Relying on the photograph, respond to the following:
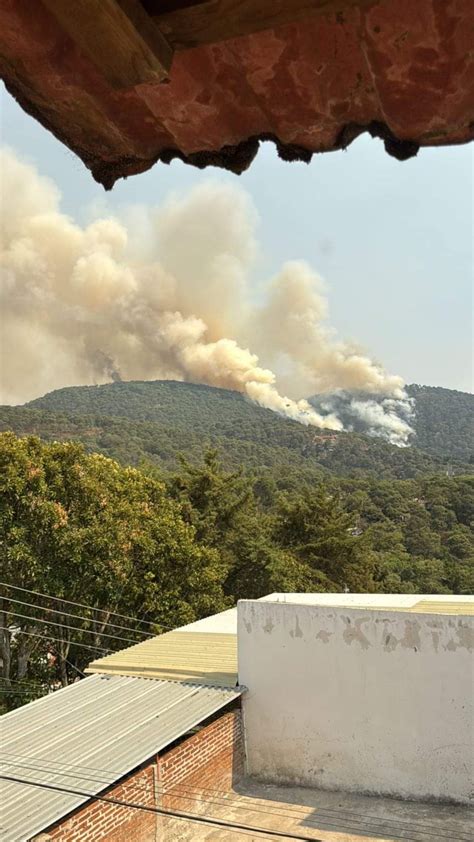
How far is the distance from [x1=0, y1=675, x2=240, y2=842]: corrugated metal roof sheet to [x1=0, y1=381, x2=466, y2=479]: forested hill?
48.0 metres

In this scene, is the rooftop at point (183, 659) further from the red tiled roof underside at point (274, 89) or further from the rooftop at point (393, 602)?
the red tiled roof underside at point (274, 89)

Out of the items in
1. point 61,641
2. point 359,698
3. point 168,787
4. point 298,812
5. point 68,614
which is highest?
point 68,614

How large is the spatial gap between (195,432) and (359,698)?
101779mm

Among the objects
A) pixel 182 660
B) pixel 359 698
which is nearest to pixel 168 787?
pixel 182 660

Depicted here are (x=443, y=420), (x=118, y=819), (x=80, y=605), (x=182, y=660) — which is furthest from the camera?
(x=443, y=420)

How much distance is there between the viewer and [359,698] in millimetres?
8906

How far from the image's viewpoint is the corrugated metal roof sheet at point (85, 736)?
603cm

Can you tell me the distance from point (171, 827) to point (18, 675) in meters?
7.80

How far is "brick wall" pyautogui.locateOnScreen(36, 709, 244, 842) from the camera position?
640 cm

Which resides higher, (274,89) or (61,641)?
(274,89)

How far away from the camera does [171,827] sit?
25.7 feet

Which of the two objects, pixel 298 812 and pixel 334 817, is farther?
pixel 298 812

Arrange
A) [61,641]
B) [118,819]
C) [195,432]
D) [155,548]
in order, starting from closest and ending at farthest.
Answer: [118,819] → [61,641] → [155,548] → [195,432]

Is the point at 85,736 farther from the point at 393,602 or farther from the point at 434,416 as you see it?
the point at 434,416
